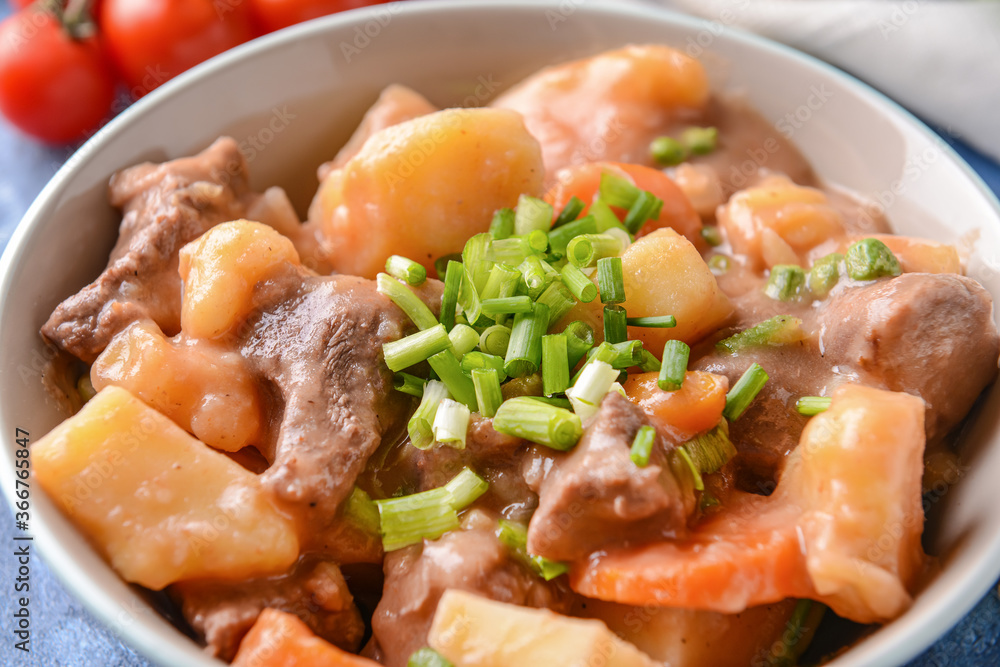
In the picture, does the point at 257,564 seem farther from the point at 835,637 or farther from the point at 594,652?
the point at 835,637

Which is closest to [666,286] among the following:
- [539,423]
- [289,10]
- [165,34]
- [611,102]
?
[539,423]

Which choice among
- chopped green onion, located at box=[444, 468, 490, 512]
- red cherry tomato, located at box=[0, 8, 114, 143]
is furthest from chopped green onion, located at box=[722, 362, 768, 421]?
red cherry tomato, located at box=[0, 8, 114, 143]

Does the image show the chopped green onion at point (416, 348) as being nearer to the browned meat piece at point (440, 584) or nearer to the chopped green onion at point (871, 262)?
the browned meat piece at point (440, 584)

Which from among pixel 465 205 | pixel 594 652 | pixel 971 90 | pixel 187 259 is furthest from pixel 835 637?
pixel 971 90

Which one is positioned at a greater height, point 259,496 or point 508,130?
point 508,130

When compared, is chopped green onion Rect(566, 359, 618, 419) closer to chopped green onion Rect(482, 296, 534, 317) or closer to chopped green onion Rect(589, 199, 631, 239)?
chopped green onion Rect(482, 296, 534, 317)

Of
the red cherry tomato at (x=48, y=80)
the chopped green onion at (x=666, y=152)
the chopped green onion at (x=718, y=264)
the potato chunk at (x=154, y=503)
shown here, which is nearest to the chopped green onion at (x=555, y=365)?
the potato chunk at (x=154, y=503)
